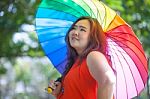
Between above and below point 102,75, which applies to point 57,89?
below

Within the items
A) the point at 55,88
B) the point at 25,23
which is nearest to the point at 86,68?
the point at 55,88

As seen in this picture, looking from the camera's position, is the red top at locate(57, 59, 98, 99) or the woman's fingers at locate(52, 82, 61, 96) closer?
the red top at locate(57, 59, 98, 99)

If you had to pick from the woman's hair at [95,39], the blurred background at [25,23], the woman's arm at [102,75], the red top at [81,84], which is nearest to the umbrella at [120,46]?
the woman's hair at [95,39]

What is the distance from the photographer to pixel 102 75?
2465 millimetres

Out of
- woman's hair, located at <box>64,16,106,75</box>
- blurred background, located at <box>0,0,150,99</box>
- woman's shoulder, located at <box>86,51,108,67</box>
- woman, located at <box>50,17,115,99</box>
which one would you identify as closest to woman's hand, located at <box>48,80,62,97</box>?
woman, located at <box>50,17,115,99</box>

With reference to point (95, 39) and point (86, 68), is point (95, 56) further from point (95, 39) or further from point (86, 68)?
point (95, 39)

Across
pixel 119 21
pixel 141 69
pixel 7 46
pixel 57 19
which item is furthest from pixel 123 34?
pixel 7 46

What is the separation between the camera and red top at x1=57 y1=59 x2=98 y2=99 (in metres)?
2.65

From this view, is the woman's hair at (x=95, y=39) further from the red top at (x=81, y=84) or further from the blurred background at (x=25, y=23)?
the blurred background at (x=25, y=23)

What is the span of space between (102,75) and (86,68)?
20cm

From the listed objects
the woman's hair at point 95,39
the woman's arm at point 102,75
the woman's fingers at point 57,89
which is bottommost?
the woman's fingers at point 57,89

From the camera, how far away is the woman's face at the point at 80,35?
2794 millimetres

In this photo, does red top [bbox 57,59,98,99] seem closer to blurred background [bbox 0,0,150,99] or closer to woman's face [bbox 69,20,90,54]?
woman's face [bbox 69,20,90,54]

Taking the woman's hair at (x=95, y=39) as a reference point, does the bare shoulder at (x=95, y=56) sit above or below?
below
